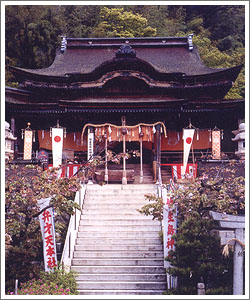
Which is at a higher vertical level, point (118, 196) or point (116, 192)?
point (116, 192)

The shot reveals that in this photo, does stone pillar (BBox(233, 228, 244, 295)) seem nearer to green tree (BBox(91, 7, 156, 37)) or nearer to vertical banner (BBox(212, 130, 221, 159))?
vertical banner (BBox(212, 130, 221, 159))

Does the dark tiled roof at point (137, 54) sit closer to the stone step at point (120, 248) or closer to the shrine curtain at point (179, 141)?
the shrine curtain at point (179, 141)

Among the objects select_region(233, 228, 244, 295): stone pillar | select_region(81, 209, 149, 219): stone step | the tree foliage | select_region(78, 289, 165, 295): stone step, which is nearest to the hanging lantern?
select_region(81, 209, 149, 219): stone step

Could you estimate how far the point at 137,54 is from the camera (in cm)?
2072

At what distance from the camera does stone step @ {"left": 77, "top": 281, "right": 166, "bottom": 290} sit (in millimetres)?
8654

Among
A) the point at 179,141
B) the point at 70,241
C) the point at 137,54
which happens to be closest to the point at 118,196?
the point at 70,241

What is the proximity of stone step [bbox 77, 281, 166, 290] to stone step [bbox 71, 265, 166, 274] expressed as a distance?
1.32 feet

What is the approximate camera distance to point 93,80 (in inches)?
681

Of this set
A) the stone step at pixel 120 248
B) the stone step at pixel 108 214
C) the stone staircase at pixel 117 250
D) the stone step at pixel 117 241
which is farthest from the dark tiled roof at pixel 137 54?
the stone step at pixel 120 248

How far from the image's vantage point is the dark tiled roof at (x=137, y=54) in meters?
19.5

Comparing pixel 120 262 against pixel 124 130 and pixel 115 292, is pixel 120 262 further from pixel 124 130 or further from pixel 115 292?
pixel 124 130

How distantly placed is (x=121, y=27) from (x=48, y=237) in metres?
24.3

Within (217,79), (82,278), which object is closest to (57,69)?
(217,79)

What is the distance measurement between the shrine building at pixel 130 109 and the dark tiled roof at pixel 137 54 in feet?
0.57
